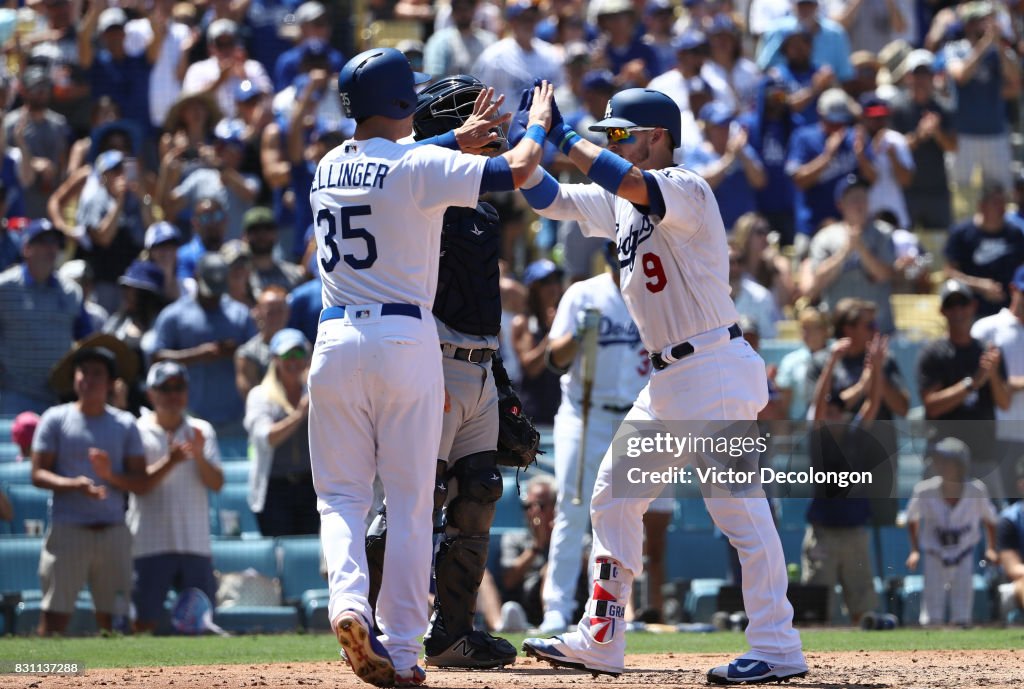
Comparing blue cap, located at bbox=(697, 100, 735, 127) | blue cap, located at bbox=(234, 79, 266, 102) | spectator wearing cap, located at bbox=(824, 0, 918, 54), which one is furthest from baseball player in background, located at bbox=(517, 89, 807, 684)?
spectator wearing cap, located at bbox=(824, 0, 918, 54)

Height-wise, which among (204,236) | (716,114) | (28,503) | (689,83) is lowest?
(28,503)

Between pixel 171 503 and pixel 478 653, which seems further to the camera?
pixel 171 503

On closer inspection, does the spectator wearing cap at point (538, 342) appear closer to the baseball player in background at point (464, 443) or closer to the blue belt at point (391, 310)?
the baseball player in background at point (464, 443)

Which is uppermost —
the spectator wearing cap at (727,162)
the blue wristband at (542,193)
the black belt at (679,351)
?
the spectator wearing cap at (727,162)

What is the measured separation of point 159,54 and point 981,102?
296 inches

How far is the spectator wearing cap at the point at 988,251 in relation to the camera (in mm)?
12453

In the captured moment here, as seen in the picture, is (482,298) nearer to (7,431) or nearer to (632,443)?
(632,443)

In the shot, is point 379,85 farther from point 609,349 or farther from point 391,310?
point 609,349

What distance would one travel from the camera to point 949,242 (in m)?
12.8

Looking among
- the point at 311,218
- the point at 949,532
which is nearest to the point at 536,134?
the point at 949,532

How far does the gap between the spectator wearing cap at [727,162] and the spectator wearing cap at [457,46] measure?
7.08ft

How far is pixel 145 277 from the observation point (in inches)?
456

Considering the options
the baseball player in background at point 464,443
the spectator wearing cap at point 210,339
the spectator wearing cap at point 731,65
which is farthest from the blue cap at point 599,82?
the baseball player in background at point 464,443

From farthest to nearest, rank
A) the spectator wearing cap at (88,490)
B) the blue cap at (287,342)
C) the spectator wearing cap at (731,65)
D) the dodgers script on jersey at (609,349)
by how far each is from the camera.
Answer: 1. the spectator wearing cap at (731,65)
2. the blue cap at (287,342)
3. the spectator wearing cap at (88,490)
4. the dodgers script on jersey at (609,349)
